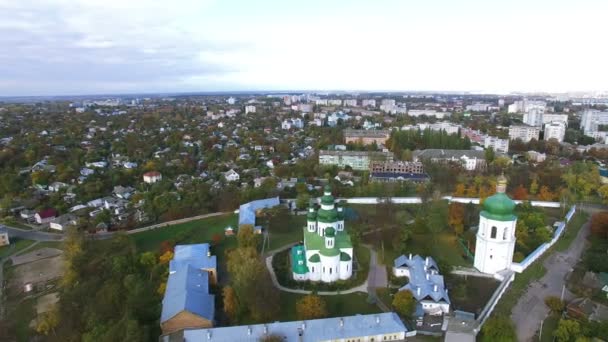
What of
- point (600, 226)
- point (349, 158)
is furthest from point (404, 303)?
point (349, 158)

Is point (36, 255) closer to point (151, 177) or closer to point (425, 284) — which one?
point (151, 177)

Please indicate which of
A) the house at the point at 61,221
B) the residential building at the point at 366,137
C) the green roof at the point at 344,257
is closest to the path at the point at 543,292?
Result: the green roof at the point at 344,257

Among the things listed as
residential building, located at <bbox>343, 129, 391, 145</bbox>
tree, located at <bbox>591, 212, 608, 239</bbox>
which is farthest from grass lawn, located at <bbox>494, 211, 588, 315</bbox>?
residential building, located at <bbox>343, 129, 391, 145</bbox>

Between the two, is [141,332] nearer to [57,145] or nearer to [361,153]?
[361,153]

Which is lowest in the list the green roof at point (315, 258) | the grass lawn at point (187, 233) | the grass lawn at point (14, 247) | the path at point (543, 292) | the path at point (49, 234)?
the grass lawn at point (14, 247)

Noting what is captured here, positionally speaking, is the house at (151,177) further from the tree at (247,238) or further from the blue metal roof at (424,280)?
the blue metal roof at (424,280)

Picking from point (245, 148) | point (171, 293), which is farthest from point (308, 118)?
point (171, 293)

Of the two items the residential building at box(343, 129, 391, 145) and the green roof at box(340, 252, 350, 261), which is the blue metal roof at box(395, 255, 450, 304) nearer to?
the green roof at box(340, 252, 350, 261)
